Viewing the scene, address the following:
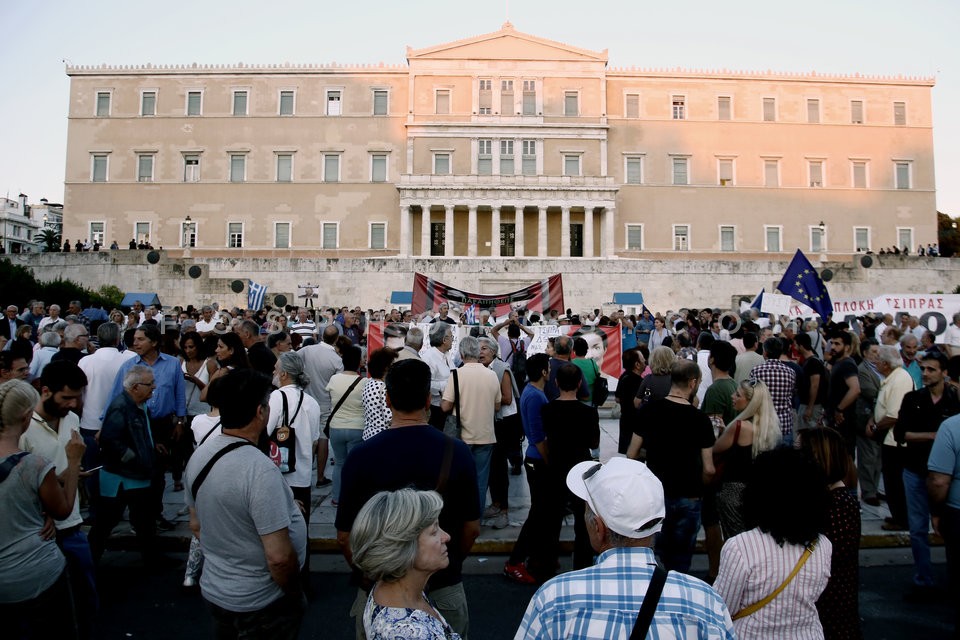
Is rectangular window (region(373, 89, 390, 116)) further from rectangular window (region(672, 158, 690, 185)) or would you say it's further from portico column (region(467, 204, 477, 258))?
rectangular window (region(672, 158, 690, 185))

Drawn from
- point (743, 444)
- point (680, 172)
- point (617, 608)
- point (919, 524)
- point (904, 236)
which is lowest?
point (919, 524)

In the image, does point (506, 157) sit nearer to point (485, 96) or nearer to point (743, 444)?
point (485, 96)

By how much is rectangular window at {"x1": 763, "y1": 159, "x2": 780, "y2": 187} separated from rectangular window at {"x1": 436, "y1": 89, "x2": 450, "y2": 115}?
2143 cm

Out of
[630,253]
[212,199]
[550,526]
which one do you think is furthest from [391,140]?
[550,526]

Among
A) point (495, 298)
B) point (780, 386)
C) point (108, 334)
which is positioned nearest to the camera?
point (780, 386)

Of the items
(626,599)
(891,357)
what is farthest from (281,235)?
(626,599)

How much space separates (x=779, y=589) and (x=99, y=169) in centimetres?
5055

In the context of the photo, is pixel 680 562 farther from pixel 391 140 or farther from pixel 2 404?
pixel 391 140

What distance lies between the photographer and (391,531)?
207 centimetres

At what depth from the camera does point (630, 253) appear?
43.8m

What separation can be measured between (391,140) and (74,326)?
3909 centimetres

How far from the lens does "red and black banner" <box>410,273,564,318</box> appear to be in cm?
→ 1415

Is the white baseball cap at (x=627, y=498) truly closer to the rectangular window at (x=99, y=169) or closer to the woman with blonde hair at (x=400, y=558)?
the woman with blonde hair at (x=400, y=558)

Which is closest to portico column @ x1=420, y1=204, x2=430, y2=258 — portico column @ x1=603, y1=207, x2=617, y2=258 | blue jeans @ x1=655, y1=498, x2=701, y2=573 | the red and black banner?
portico column @ x1=603, y1=207, x2=617, y2=258
